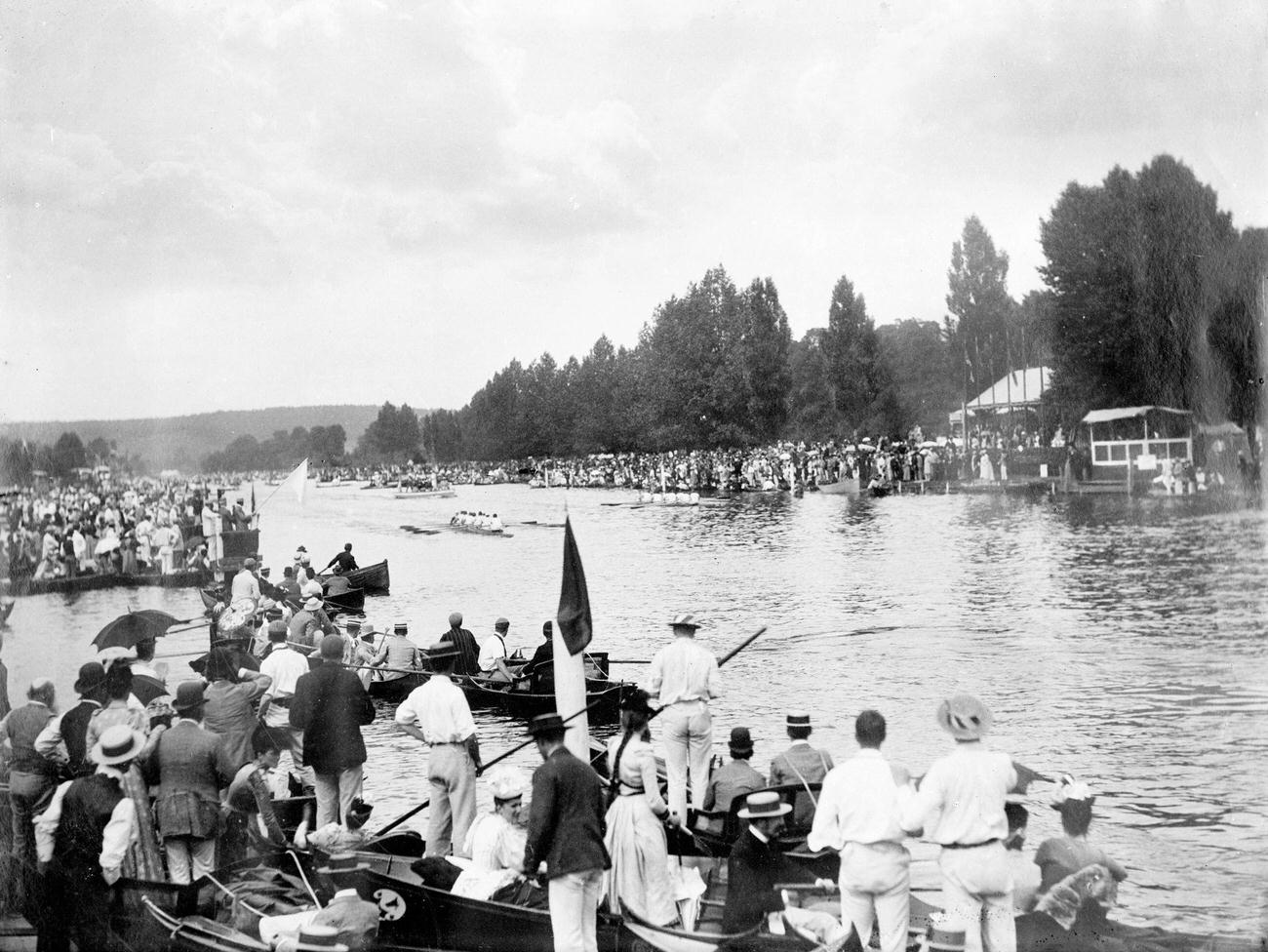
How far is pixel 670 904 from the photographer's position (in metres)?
6.92

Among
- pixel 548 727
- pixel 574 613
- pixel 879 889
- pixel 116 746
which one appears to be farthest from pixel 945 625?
pixel 116 746

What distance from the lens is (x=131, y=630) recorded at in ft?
41.2

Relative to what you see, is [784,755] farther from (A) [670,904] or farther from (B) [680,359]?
(B) [680,359]

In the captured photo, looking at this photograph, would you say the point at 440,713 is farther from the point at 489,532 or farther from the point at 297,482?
the point at 489,532

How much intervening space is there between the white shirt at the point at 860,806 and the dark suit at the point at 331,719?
14.9ft

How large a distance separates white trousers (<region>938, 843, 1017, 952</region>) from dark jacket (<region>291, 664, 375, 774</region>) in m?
5.14

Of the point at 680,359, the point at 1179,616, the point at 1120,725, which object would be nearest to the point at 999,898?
the point at 1120,725

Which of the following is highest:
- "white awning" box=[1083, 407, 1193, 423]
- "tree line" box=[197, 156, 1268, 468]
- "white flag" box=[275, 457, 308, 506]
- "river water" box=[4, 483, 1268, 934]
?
"tree line" box=[197, 156, 1268, 468]

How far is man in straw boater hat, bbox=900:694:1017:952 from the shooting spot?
19.2ft

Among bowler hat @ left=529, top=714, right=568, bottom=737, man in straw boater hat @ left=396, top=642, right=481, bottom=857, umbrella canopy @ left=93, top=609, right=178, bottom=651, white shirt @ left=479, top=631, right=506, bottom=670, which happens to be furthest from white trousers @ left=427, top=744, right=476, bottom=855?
white shirt @ left=479, top=631, right=506, bottom=670

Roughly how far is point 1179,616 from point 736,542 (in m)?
15.0

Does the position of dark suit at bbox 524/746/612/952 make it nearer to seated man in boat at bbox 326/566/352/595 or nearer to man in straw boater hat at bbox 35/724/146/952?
man in straw boater hat at bbox 35/724/146/952

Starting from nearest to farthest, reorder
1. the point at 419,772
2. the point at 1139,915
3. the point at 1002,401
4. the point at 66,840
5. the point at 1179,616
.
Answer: the point at 66,840, the point at 1139,915, the point at 419,772, the point at 1179,616, the point at 1002,401

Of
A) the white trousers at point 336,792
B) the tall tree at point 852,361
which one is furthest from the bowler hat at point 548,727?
the tall tree at point 852,361
